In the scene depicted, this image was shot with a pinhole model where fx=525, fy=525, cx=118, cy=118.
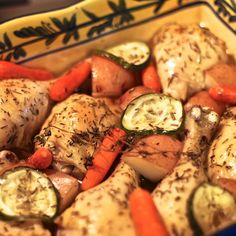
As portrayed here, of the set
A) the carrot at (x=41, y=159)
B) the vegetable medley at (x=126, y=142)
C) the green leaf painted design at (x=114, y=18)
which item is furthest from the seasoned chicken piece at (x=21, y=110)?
the green leaf painted design at (x=114, y=18)

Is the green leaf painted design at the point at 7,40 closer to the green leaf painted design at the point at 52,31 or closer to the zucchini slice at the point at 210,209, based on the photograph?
the green leaf painted design at the point at 52,31

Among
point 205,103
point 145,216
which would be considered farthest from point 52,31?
point 145,216

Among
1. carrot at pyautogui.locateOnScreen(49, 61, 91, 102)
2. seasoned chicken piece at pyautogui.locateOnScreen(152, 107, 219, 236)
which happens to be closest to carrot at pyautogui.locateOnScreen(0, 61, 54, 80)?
carrot at pyautogui.locateOnScreen(49, 61, 91, 102)

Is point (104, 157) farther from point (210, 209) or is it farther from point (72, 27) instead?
point (72, 27)

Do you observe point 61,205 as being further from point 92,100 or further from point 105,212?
point 92,100

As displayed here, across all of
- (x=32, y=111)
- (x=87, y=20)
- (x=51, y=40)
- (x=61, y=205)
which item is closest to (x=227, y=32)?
(x=87, y=20)

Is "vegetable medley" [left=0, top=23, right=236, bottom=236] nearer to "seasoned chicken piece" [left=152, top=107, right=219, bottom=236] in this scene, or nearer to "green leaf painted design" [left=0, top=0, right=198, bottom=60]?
"seasoned chicken piece" [left=152, top=107, right=219, bottom=236]
